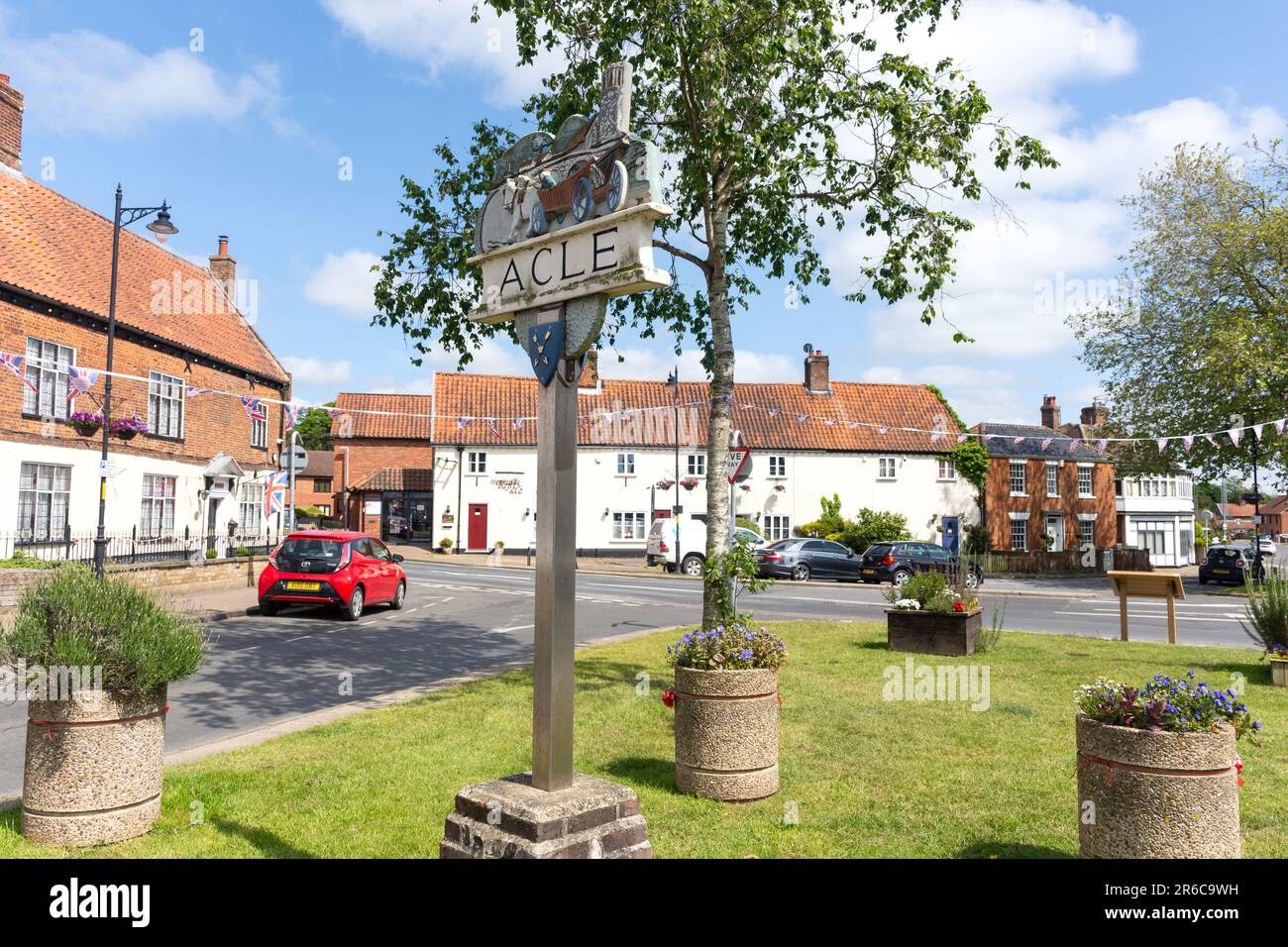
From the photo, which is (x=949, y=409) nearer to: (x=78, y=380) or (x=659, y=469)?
(x=659, y=469)

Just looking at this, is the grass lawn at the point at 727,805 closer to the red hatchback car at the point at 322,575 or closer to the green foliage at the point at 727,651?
the green foliage at the point at 727,651

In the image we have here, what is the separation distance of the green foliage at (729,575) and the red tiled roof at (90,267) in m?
19.4

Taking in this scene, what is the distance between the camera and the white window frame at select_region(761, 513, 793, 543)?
44.2 metres

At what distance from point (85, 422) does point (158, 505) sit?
5.94 meters

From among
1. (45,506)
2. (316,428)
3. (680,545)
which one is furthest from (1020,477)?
(316,428)

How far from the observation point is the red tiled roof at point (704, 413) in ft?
146

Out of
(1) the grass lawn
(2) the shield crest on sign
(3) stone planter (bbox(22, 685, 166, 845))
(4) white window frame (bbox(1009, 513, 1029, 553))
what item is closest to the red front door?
(4) white window frame (bbox(1009, 513, 1029, 553))

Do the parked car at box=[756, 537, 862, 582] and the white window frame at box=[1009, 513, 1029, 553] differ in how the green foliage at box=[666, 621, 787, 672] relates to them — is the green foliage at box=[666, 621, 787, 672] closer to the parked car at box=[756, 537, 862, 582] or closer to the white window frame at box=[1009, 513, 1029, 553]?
the parked car at box=[756, 537, 862, 582]

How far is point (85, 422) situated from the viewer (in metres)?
20.4

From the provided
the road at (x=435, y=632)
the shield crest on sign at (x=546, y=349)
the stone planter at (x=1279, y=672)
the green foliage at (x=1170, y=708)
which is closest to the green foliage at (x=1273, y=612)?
the stone planter at (x=1279, y=672)
